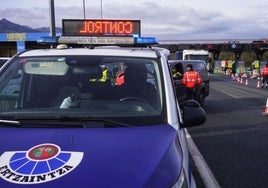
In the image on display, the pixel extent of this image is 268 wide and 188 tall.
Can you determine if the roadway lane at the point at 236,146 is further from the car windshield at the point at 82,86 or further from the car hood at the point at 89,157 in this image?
the car hood at the point at 89,157

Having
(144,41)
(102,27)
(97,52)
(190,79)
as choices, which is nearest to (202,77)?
(190,79)

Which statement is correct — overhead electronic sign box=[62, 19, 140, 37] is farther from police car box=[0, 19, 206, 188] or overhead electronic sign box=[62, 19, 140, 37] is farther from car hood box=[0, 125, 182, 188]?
car hood box=[0, 125, 182, 188]

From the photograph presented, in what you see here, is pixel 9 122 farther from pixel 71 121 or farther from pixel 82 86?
pixel 82 86

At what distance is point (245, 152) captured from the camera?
8445mm

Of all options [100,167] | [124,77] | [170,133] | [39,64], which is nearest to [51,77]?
[39,64]

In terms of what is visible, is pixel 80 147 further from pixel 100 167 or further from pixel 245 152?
pixel 245 152

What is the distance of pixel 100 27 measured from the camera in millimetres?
8242

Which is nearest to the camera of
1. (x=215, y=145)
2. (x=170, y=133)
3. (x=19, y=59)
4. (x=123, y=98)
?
(x=170, y=133)

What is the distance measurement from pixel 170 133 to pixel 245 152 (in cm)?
533

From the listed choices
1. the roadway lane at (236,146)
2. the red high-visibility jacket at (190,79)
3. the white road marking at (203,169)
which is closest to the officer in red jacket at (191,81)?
the red high-visibility jacket at (190,79)

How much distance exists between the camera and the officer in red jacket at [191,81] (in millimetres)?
16625

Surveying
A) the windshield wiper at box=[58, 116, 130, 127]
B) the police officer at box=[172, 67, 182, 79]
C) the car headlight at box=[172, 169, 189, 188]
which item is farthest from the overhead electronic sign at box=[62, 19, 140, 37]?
the police officer at box=[172, 67, 182, 79]

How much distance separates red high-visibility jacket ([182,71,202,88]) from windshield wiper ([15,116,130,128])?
42.7 ft

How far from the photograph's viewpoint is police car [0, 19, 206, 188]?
278cm
